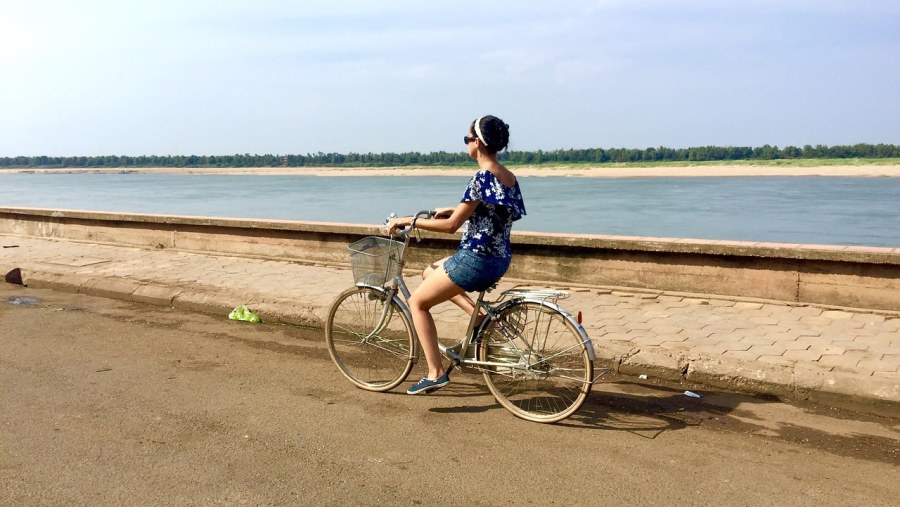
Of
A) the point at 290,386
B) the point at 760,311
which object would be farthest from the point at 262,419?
the point at 760,311

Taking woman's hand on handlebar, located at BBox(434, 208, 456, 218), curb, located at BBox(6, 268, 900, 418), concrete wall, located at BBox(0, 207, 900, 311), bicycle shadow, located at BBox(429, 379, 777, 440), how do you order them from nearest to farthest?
bicycle shadow, located at BBox(429, 379, 777, 440) → woman's hand on handlebar, located at BBox(434, 208, 456, 218) → curb, located at BBox(6, 268, 900, 418) → concrete wall, located at BBox(0, 207, 900, 311)

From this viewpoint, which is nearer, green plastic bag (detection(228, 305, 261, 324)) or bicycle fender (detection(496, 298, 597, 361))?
bicycle fender (detection(496, 298, 597, 361))

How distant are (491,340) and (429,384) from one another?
21.5 inches

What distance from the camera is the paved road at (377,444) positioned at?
380 centimetres

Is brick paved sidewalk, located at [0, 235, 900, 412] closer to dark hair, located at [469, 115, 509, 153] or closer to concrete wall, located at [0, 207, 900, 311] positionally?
concrete wall, located at [0, 207, 900, 311]

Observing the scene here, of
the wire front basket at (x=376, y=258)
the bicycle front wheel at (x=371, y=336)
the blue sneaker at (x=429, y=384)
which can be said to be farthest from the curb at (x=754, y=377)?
the wire front basket at (x=376, y=258)

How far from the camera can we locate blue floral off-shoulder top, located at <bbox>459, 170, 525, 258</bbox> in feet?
15.1

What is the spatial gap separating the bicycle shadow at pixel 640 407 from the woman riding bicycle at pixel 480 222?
80 cm

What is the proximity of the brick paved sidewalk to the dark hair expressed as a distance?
2.16 metres

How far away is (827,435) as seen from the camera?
4.63m

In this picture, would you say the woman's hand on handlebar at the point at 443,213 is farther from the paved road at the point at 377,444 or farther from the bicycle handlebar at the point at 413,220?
the paved road at the point at 377,444

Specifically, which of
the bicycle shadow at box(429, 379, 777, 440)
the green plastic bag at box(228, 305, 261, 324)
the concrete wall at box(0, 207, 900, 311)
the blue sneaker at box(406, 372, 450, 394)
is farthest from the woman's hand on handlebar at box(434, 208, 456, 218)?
the concrete wall at box(0, 207, 900, 311)

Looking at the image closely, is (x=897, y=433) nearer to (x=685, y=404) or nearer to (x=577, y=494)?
(x=685, y=404)

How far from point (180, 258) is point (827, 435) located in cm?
899
